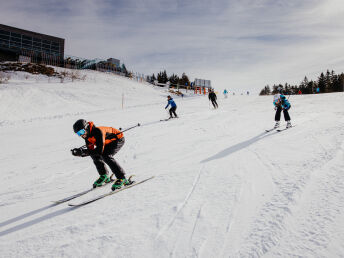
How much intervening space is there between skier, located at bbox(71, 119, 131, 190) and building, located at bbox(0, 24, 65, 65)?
38.7 metres

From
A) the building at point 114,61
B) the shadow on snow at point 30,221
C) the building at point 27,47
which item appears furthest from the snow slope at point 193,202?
the building at point 114,61

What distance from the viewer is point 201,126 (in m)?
10.2

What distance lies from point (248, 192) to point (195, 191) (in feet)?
2.95

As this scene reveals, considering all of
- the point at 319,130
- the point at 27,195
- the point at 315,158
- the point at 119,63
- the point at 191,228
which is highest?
the point at 119,63

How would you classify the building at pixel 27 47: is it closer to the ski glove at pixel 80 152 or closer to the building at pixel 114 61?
the building at pixel 114 61

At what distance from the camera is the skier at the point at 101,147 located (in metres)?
3.92

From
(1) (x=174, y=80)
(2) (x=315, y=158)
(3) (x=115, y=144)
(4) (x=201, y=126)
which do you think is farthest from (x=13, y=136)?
(1) (x=174, y=80)

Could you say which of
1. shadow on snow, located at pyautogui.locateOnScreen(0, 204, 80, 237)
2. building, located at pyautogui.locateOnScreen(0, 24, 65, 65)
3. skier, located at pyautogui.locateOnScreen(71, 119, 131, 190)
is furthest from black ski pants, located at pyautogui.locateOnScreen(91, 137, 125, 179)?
building, located at pyautogui.locateOnScreen(0, 24, 65, 65)

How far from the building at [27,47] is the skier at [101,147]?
38.7 metres

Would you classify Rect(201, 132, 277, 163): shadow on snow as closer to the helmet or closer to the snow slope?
the snow slope

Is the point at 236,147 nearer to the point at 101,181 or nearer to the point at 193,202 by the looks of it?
the point at 193,202

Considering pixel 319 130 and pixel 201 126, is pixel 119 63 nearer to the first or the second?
pixel 201 126

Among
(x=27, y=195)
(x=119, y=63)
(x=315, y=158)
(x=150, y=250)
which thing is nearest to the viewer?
(x=150, y=250)

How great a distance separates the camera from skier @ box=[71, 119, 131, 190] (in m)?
3.92
